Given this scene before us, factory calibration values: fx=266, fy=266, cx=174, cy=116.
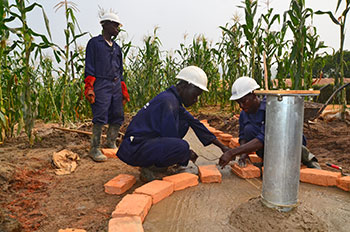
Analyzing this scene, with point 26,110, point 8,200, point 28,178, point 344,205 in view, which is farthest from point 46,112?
point 344,205

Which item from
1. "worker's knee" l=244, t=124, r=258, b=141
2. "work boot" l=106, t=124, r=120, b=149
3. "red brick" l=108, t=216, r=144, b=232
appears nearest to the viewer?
"red brick" l=108, t=216, r=144, b=232

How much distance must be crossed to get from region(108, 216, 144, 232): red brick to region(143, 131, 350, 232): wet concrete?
0.12 metres

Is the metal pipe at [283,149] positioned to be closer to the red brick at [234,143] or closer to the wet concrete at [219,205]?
the wet concrete at [219,205]

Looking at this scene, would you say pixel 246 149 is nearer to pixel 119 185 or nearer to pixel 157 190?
pixel 157 190

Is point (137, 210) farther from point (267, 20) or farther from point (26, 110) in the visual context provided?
point (267, 20)

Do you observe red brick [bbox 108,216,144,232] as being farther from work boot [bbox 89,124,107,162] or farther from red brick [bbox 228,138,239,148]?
red brick [bbox 228,138,239,148]

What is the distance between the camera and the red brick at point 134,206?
1.90 m

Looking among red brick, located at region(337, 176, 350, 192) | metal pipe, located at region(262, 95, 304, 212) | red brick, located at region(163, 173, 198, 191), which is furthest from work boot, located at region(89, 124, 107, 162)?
red brick, located at region(337, 176, 350, 192)

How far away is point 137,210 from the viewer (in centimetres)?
191

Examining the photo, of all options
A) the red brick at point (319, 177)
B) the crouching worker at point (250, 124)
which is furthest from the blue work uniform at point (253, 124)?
the red brick at point (319, 177)

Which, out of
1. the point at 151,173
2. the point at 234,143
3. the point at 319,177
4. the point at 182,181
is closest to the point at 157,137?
the point at 151,173

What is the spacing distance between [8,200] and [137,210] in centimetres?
124

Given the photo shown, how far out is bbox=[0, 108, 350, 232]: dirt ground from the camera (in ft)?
6.59

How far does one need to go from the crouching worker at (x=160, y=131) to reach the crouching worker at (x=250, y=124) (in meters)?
0.42
